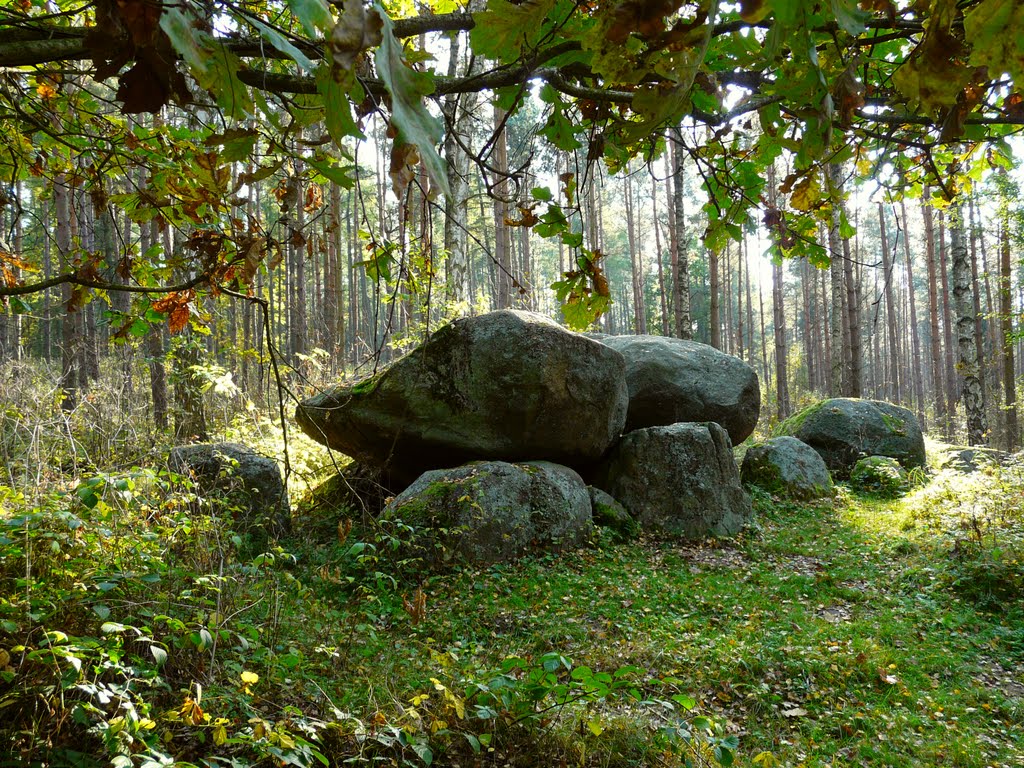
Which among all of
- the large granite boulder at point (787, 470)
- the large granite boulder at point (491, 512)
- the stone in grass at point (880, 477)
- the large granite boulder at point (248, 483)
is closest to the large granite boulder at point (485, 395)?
the large granite boulder at point (491, 512)

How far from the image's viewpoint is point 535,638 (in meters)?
4.51

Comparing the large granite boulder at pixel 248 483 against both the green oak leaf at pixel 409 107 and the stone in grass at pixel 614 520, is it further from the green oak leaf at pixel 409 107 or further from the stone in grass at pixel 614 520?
the green oak leaf at pixel 409 107

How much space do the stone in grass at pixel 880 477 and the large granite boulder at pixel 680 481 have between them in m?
2.97

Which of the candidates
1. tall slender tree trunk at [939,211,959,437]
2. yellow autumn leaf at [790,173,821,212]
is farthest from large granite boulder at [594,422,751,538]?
tall slender tree trunk at [939,211,959,437]

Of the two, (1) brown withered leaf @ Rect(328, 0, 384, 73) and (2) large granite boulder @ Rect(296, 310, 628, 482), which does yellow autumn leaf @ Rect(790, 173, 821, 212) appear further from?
(2) large granite boulder @ Rect(296, 310, 628, 482)

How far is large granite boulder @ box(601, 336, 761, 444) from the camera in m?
9.37

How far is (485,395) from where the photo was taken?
23.7 ft

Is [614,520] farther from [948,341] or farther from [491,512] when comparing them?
[948,341]

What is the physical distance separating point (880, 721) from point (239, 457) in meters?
5.86

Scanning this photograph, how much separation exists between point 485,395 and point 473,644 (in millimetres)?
3384

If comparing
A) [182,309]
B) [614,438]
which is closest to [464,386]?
[614,438]

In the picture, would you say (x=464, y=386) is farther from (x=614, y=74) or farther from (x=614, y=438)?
(x=614, y=74)

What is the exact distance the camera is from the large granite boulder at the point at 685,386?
9.37m

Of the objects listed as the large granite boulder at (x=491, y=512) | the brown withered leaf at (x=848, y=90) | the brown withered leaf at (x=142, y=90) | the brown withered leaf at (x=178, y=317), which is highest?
the brown withered leaf at (x=848, y=90)
